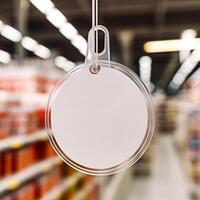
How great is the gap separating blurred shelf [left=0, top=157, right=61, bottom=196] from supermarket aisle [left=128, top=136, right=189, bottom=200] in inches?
133

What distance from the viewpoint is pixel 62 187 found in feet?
13.0

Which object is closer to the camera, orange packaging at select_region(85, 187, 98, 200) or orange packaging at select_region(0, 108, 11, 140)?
orange packaging at select_region(0, 108, 11, 140)

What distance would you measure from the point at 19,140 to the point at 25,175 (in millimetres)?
320

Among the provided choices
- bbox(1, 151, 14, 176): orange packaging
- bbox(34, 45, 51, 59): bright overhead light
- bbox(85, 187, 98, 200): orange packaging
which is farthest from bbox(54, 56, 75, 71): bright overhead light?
bbox(1, 151, 14, 176): orange packaging

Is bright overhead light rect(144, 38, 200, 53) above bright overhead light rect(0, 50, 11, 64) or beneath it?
beneath

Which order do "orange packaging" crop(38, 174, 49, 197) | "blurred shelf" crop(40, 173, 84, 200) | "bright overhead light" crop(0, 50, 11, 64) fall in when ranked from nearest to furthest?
"orange packaging" crop(38, 174, 49, 197) < "blurred shelf" crop(40, 173, 84, 200) < "bright overhead light" crop(0, 50, 11, 64)

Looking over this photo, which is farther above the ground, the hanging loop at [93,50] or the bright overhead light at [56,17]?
the bright overhead light at [56,17]

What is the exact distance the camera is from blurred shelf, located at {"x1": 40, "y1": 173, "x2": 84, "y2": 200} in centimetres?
354

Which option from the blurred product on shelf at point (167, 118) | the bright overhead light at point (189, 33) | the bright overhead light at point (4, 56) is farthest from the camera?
the blurred product on shelf at point (167, 118)

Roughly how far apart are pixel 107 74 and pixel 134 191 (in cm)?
688

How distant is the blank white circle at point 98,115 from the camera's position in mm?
662

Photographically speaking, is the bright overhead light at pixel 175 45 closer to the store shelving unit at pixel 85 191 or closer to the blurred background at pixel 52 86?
the blurred background at pixel 52 86

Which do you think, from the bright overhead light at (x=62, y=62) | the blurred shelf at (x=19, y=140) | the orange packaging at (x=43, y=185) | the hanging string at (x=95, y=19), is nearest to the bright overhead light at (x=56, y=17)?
the blurred shelf at (x=19, y=140)

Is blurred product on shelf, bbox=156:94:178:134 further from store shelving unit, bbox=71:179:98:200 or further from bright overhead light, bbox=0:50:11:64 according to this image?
store shelving unit, bbox=71:179:98:200
